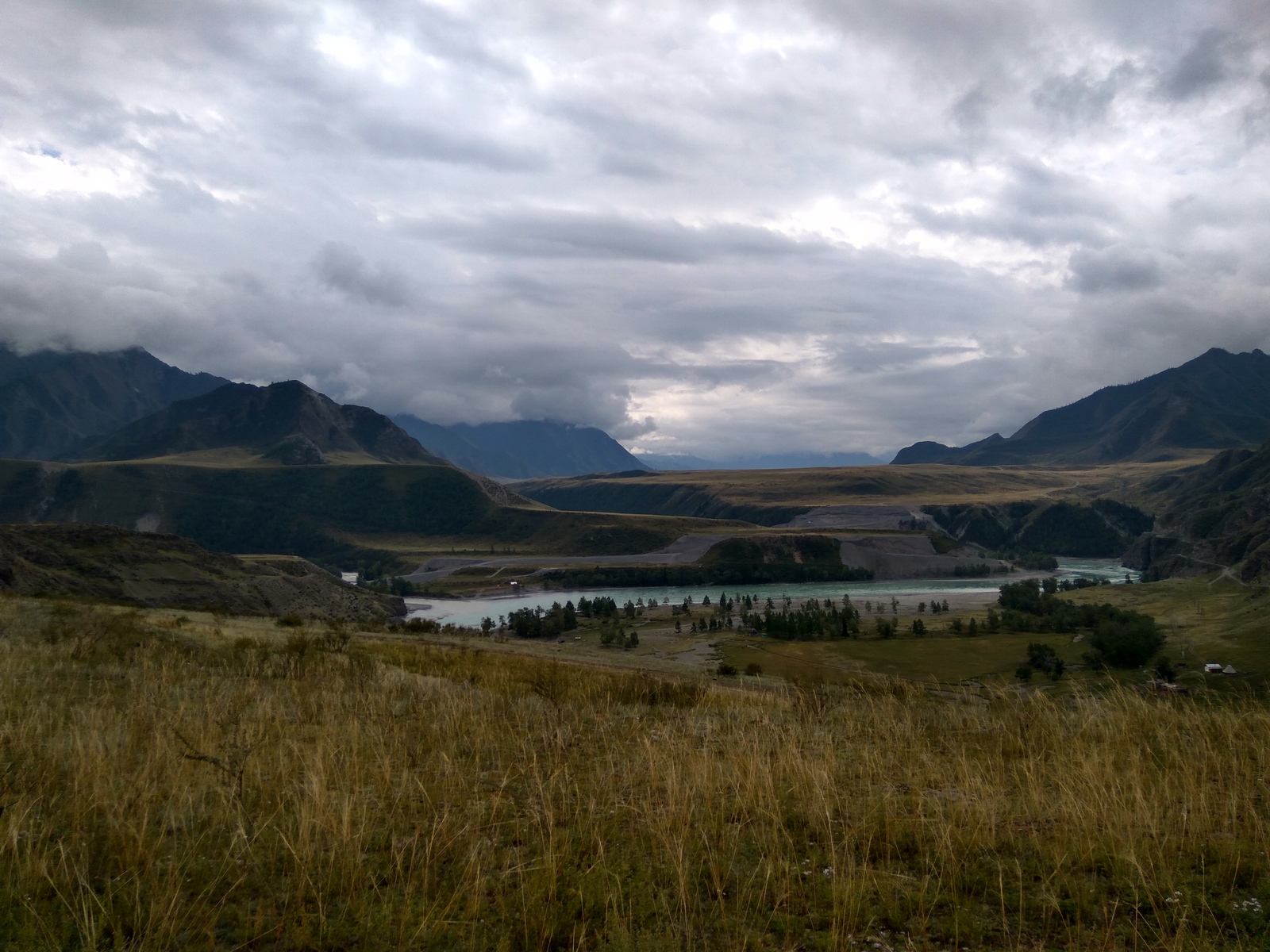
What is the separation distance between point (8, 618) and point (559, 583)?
440 feet

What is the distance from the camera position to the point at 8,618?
16.2m

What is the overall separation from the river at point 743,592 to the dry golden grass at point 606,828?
9947 cm

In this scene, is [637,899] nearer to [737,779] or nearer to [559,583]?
[737,779]

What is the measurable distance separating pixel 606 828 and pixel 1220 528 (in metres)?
167

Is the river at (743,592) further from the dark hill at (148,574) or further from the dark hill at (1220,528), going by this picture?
the dark hill at (148,574)

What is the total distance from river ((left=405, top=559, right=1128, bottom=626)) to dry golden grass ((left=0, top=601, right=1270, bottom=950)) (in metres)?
99.5

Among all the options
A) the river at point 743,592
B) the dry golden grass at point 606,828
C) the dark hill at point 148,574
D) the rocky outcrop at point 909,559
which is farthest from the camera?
the rocky outcrop at point 909,559

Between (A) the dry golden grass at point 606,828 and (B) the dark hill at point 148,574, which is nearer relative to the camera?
(A) the dry golden grass at point 606,828

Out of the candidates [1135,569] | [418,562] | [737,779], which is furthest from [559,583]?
[737,779]

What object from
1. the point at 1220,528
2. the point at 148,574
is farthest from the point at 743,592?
the point at 148,574

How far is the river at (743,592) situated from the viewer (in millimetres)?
120750

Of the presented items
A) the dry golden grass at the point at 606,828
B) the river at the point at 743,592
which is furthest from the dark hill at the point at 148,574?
the dry golden grass at the point at 606,828

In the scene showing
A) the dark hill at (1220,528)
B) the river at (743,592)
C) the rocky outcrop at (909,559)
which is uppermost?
the dark hill at (1220,528)

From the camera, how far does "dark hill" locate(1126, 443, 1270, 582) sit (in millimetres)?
110350
